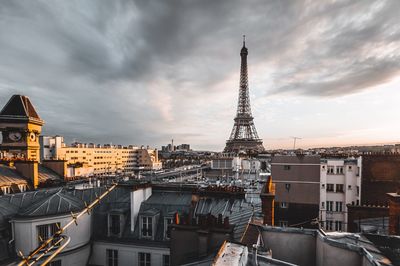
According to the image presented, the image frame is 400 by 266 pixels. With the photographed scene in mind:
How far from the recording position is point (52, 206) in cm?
1205

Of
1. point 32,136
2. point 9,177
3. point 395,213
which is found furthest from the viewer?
point 32,136

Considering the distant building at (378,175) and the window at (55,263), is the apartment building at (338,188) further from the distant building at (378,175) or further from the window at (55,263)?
the window at (55,263)

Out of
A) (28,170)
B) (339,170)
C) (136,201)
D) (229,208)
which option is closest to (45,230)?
(136,201)

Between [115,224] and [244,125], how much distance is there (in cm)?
8677

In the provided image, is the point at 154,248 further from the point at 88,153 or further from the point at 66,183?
the point at 88,153

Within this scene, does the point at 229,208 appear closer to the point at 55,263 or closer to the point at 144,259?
the point at 144,259

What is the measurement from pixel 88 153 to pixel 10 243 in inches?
4165

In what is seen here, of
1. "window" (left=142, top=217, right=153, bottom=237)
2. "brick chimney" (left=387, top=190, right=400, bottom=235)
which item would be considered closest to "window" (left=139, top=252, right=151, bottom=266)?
"window" (left=142, top=217, right=153, bottom=237)

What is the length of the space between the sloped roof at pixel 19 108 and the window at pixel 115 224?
17753 mm

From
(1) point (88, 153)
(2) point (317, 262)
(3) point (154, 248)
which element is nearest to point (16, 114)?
(3) point (154, 248)

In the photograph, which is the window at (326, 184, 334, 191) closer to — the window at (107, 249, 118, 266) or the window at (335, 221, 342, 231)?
the window at (335, 221, 342, 231)

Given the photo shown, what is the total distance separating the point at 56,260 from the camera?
12.0m

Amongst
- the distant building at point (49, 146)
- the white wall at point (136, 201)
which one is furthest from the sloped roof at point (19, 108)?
the distant building at point (49, 146)

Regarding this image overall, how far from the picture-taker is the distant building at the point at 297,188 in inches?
1125
